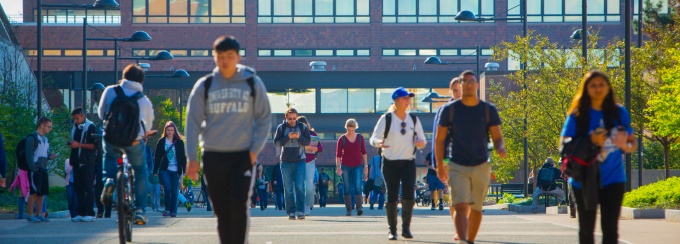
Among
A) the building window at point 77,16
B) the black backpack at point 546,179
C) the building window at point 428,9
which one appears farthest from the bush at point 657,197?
the building window at point 77,16

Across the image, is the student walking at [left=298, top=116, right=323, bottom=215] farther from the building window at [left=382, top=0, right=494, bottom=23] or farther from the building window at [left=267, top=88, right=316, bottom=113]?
the building window at [left=267, top=88, right=316, bottom=113]

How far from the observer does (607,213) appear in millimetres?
8344

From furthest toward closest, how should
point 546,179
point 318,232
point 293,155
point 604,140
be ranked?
1. point 546,179
2. point 293,155
3. point 318,232
4. point 604,140

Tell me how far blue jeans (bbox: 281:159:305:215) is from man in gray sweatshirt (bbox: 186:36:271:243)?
9400 mm

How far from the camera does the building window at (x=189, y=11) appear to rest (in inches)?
2616

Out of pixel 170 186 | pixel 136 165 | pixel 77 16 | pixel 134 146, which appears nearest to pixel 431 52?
pixel 77 16

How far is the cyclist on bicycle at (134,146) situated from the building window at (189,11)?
54706mm

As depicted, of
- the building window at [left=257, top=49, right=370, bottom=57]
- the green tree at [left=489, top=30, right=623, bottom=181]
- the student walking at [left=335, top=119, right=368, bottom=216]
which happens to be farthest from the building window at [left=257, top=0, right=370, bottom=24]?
the student walking at [left=335, top=119, right=368, bottom=216]

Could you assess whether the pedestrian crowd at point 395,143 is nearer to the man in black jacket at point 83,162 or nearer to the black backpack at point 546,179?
the man in black jacket at point 83,162

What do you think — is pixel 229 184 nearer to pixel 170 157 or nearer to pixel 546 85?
pixel 170 157

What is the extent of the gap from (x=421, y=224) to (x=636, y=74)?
17628 millimetres

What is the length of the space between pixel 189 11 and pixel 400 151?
180ft

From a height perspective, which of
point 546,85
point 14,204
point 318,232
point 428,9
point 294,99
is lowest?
point 14,204

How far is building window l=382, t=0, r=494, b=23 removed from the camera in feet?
216
